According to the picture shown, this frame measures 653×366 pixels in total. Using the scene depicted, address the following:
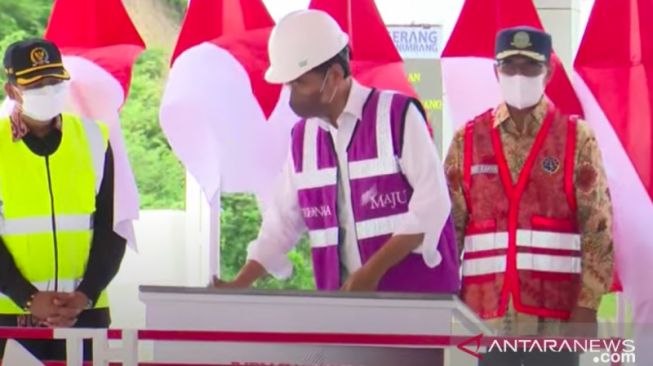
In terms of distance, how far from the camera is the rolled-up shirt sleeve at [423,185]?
2822 mm

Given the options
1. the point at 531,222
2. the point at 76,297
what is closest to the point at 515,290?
the point at 531,222

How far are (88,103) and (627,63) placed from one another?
1.45 metres

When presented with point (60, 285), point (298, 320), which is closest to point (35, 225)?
point (60, 285)

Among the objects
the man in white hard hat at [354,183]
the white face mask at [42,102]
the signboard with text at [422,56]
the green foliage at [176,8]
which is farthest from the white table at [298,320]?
→ the green foliage at [176,8]

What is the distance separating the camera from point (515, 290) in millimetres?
2896

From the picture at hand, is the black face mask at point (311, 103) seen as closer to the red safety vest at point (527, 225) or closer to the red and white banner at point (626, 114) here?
the red safety vest at point (527, 225)

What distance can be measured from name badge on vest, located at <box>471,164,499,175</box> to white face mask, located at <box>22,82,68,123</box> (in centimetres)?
108

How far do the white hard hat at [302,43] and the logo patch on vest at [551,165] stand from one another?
58cm

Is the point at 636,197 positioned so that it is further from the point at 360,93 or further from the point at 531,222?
the point at 360,93

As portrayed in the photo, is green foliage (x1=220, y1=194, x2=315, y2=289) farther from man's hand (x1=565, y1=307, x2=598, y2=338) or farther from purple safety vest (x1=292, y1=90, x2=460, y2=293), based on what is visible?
man's hand (x1=565, y1=307, x2=598, y2=338)

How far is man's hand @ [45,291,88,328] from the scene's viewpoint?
9.60 ft

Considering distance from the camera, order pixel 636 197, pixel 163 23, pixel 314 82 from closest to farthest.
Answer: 1. pixel 314 82
2. pixel 636 197
3. pixel 163 23

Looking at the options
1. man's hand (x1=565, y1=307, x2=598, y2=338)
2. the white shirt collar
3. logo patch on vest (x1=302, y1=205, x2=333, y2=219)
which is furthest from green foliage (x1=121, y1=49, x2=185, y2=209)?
man's hand (x1=565, y1=307, x2=598, y2=338)

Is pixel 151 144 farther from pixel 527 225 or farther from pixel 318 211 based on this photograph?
pixel 527 225
